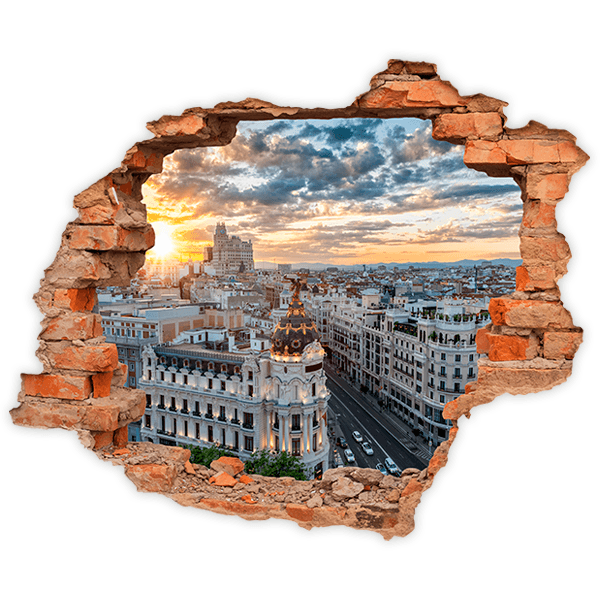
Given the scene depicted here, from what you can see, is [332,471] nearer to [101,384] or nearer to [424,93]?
[101,384]

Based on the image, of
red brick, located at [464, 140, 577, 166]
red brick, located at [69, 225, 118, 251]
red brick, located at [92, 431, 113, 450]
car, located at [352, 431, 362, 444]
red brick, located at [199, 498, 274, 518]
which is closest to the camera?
red brick, located at [464, 140, 577, 166]

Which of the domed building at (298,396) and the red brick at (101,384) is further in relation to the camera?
the domed building at (298,396)

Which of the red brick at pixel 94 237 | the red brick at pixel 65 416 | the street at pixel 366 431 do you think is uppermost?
the red brick at pixel 94 237

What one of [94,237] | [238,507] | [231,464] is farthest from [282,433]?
[94,237]

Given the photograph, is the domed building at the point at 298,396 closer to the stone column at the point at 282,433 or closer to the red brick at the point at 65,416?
the stone column at the point at 282,433

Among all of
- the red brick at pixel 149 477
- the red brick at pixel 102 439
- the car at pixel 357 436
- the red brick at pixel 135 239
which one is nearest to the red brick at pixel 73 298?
the red brick at pixel 135 239

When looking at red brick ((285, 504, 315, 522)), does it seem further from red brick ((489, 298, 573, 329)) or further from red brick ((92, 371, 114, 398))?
red brick ((489, 298, 573, 329))

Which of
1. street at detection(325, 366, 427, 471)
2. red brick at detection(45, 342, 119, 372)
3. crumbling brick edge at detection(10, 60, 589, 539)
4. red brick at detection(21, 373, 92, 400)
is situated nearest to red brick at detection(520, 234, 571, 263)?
crumbling brick edge at detection(10, 60, 589, 539)
